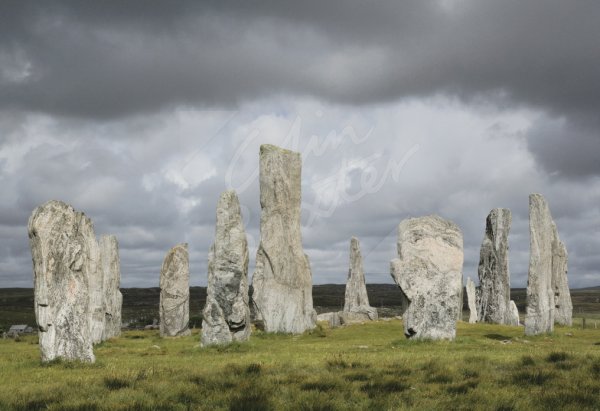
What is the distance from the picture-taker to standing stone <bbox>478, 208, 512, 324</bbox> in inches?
1578

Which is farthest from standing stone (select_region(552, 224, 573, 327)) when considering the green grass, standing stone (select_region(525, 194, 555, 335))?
the green grass

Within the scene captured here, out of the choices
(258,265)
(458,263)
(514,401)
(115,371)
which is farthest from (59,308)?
(258,265)

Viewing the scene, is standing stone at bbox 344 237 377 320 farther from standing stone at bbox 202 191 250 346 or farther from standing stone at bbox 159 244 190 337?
standing stone at bbox 202 191 250 346

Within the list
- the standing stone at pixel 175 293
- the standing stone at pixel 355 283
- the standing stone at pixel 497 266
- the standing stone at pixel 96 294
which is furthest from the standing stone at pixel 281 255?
the standing stone at pixel 497 266

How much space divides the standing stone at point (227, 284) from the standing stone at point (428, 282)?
5.14 metres

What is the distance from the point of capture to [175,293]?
105ft

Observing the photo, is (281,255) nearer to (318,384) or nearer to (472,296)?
(318,384)

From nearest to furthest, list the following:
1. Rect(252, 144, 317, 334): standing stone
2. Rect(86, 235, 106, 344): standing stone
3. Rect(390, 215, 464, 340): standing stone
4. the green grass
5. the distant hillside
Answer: the green grass < Rect(390, 215, 464, 340): standing stone < Rect(86, 235, 106, 344): standing stone < Rect(252, 144, 317, 334): standing stone < the distant hillside

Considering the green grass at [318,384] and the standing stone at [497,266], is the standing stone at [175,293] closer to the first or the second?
the green grass at [318,384]

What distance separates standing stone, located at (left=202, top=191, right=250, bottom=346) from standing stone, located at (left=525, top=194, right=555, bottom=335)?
11.7m

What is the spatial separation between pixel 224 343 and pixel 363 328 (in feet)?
40.4

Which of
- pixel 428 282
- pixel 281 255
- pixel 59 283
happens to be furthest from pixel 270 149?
pixel 59 283

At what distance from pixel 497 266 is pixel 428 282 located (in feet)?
67.0

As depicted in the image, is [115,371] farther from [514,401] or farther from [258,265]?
[258,265]
